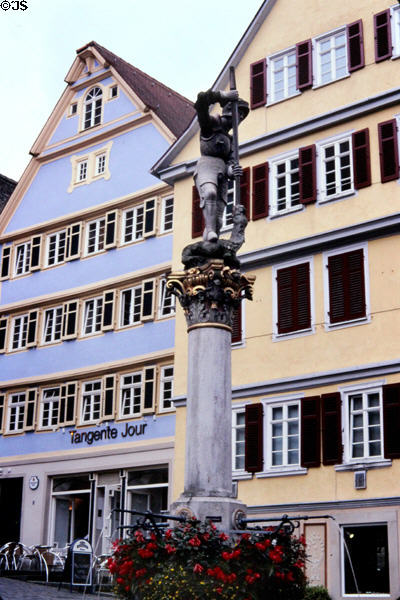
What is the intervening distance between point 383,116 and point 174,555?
1508 centimetres

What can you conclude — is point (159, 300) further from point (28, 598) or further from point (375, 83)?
point (28, 598)

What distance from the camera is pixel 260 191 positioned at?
26.7 metres

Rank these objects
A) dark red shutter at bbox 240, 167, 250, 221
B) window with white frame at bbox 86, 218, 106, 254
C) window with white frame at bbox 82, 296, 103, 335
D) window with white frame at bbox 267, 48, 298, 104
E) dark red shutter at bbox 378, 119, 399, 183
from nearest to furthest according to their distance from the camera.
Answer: dark red shutter at bbox 378, 119, 399, 183, dark red shutter at bbox 240, 167, 250, 221, window with white frame at bbox 267, 48, 298, 104, window with white frame at bbox 82, 296, 103, 335, window with white frame at bbox 86, 218, 106, 254

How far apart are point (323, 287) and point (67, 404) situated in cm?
1139

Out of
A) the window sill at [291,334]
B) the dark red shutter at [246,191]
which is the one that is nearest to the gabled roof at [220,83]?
the dark red shutter at [246,191]

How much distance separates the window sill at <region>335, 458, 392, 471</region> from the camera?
21.9 meters

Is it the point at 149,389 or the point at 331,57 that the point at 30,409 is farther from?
the point at 331,57

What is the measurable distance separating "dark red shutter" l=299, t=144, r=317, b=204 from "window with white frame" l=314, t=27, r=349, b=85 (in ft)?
6.28

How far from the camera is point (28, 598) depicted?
19.8 metres

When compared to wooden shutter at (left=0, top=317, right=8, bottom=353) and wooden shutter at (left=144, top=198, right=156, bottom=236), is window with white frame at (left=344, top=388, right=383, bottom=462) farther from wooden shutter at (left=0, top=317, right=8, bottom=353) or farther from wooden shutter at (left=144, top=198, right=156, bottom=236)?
wooden shutter at (left=0, top=317, right=8, bottom=353)

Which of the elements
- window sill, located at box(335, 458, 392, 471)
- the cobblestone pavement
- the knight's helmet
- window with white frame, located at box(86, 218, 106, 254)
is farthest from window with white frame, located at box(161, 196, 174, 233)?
the knight's helmet

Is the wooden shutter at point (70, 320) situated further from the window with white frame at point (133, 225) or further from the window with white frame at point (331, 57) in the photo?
the window with white frame at point (331, 57)

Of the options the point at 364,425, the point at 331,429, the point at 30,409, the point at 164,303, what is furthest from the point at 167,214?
the point at 364,425

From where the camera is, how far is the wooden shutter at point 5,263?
120 feet
